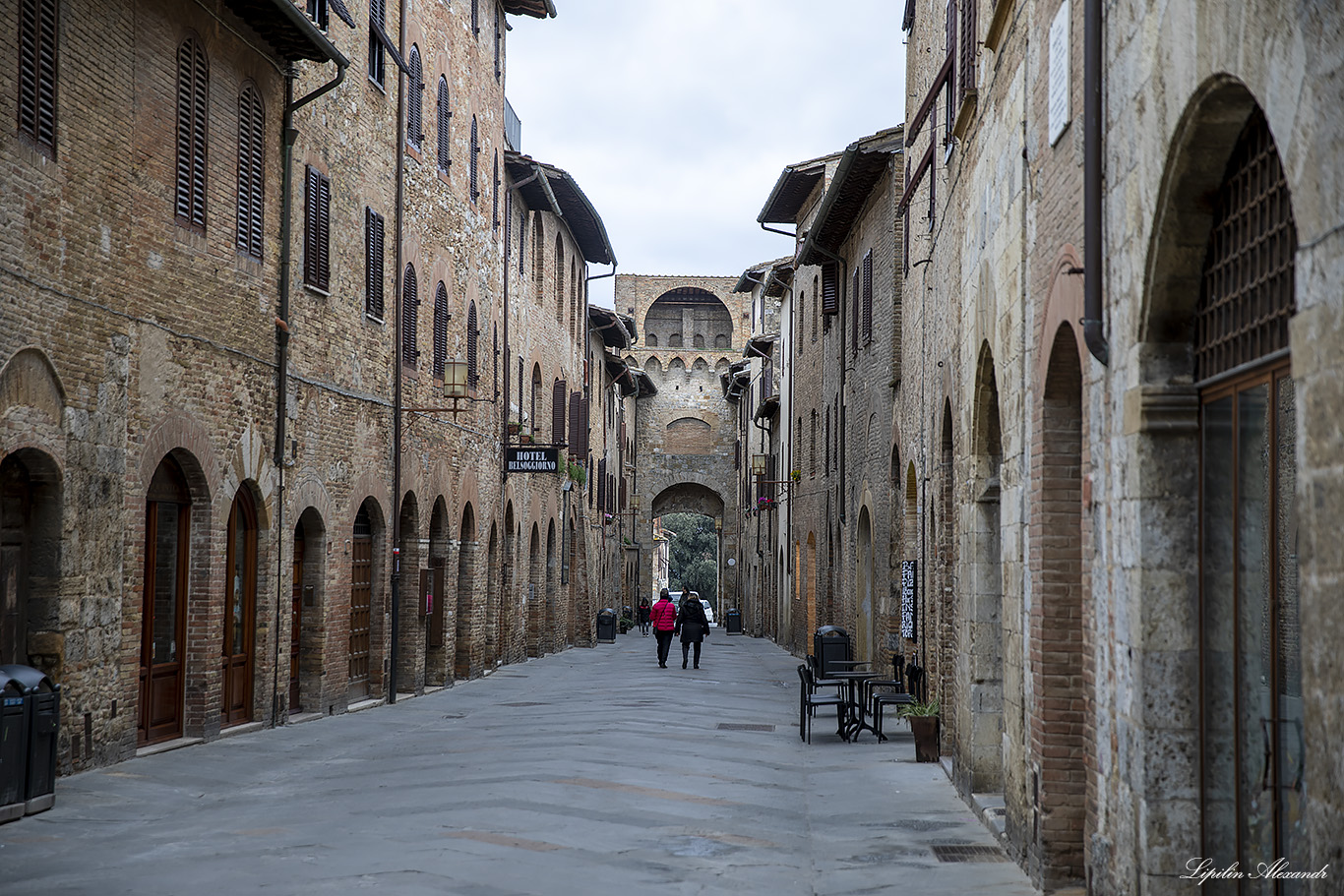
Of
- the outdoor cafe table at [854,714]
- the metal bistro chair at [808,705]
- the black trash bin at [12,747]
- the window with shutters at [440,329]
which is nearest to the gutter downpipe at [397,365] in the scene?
the window with shutters at [440,329]

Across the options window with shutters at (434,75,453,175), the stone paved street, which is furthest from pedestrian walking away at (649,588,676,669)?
the stone paved street

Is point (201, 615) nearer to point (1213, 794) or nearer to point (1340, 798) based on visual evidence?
point (1213, 794)

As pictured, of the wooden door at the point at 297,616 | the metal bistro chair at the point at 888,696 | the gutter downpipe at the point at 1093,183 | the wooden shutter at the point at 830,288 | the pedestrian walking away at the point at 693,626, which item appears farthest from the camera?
the pedestrian walking away at the point at 693,626

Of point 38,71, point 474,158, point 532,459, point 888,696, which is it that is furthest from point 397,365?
point 38,71

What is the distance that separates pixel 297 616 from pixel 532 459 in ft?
24.3

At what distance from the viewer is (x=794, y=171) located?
27.8 metres

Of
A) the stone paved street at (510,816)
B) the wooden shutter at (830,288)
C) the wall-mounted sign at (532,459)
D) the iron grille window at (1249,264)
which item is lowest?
the stone paved street at (510,816)

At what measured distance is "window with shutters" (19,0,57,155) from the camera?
930cm

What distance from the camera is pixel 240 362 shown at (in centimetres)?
1295

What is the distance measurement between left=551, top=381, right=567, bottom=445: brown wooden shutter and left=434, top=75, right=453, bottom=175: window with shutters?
9.85 meters

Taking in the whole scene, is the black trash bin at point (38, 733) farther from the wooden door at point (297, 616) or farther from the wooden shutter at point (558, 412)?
the wooden shutter at point (558, 412)

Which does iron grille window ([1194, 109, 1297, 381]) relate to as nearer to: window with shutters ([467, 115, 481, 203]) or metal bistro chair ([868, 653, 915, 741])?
metal bistro chair ([868, 653, 915, 741])

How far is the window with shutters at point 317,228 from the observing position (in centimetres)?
1466

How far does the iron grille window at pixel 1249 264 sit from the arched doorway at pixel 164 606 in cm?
911
